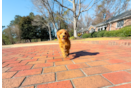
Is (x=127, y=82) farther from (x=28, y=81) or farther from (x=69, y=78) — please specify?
(x=28, y=81)

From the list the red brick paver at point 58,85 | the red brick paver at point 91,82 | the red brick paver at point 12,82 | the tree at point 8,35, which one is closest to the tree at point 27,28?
the tree at point 8,35

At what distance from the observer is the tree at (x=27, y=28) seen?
2000 centimetres

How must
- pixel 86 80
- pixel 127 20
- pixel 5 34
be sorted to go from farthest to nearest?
pixel 5 34, pixel 127 20, pixel 86 80

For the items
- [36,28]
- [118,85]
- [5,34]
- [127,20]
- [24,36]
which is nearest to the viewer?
[118,85]

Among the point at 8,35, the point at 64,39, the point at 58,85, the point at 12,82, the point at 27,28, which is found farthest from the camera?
the point at 27,28

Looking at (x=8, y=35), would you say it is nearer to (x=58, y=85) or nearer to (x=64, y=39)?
(x=64, y=39)

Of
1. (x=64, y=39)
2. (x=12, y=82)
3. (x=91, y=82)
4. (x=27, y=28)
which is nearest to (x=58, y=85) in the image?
(x=91, y=82)

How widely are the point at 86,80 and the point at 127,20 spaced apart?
626 inches

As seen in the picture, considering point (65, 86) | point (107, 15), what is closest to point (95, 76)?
point (65, 86)

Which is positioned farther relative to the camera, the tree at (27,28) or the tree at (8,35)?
the tree at (27,28)

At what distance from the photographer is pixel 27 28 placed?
20.3m

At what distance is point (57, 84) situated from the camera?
2.95ft

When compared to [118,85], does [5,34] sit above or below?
above

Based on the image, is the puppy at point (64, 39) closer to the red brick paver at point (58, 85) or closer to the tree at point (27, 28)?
the red brick paver at point (58, 85)
